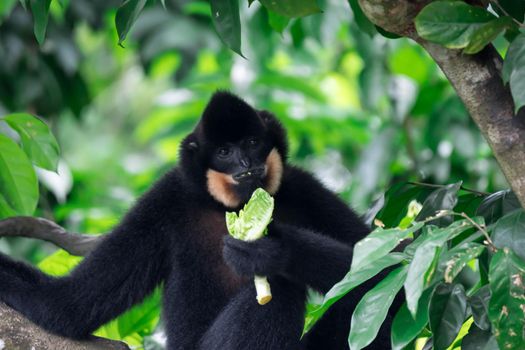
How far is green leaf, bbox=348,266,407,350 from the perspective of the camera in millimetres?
2473

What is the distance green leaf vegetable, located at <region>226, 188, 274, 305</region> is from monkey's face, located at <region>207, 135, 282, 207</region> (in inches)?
28.2

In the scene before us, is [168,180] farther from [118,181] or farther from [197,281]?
[118,181]

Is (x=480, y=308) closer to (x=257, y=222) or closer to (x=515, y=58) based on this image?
(x=515, y=58)

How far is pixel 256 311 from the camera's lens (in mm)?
4004

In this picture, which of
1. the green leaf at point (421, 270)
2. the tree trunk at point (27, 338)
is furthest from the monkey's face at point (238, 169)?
the green leaf at point (421, 270)

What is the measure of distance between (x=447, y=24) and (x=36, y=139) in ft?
7.27

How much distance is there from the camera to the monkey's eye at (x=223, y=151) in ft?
14.7

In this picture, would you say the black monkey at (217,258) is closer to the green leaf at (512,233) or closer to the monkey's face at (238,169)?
the monkey's face at (238,169)

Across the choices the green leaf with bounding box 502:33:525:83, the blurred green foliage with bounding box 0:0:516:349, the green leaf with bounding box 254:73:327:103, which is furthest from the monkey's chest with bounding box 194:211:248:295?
the green leaf with bounding box 254:73:327:103

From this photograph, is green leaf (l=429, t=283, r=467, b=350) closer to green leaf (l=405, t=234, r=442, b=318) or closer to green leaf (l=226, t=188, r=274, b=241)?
green leaf (l=405, t=234, r=442, b=318)

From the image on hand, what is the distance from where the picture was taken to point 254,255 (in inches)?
144

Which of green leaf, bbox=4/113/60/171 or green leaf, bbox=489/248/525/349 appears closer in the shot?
green leaf, bbox=489/248/525/349

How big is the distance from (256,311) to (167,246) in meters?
0.68

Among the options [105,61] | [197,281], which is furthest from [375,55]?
[105,61]
